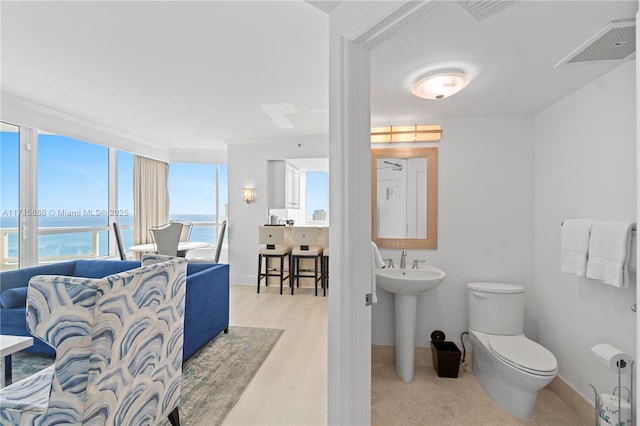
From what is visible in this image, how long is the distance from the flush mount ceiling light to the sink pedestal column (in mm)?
1578

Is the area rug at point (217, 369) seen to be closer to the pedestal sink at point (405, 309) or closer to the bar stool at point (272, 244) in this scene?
the pedestal sink at point (405, 309)

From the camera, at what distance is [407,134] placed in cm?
281

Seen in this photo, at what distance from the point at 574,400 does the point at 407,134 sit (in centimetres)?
236

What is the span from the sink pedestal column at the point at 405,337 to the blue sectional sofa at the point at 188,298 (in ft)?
5.57

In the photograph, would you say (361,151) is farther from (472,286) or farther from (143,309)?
(472,286)

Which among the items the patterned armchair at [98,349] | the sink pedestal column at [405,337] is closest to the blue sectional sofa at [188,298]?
the patterned armchair at [98,349]

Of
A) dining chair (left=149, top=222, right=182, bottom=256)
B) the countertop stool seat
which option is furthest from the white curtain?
the countertop stool seat

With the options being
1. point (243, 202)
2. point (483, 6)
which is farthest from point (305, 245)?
point (483, 6)

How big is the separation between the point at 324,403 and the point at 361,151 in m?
1.71

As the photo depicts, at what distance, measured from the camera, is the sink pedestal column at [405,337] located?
244cm

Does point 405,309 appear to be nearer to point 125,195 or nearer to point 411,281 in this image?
point 411,281

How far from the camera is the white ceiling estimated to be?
5.04 feet

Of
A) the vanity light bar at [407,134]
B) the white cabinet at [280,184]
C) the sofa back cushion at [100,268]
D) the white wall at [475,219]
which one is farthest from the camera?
the white cabinet at [280,184]

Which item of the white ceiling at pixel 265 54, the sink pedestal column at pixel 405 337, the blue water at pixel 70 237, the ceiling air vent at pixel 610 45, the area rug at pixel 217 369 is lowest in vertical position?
the area rug at pixel 217 369
